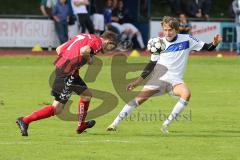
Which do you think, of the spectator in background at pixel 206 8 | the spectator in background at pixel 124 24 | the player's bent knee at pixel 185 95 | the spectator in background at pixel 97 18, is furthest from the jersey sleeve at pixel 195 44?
the spectator in background at pixel 206 8

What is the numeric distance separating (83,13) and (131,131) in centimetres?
1986

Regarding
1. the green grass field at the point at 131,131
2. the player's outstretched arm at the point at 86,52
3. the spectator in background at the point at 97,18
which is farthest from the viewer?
the spectator in background at the point at 97,18

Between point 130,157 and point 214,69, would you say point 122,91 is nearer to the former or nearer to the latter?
point 214,69

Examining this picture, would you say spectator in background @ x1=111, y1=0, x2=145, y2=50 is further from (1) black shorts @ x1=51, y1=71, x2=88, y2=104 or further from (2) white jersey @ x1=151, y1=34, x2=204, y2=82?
(1) black shorts @ x1=51, y1=71, x2=88, y2=104

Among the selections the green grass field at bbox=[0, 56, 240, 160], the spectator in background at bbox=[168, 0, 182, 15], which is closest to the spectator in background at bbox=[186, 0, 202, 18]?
the spectator in background at bbox=[168, 0, 182, 15]

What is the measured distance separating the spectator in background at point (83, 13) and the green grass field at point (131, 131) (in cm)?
913

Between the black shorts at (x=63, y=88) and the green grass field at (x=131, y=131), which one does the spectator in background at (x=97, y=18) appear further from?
the black shorts at (x=63, y=88)

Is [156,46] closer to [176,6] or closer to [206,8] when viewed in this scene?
[206,8]

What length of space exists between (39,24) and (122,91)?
42.4 feet

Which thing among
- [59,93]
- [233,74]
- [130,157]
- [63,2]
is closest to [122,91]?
[233,74]

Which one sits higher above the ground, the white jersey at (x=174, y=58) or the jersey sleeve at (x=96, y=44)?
the jersey sleeve at (x=96, y=44)

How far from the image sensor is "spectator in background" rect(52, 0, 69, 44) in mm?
33625

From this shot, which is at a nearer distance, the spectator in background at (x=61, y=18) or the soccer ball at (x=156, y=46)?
the soccer ball at (x=156, y=46)

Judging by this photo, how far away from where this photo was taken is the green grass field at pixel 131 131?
473 inches
